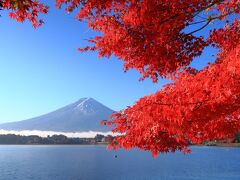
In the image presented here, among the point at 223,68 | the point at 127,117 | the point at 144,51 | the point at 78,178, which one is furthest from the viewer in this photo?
the point at 78,178

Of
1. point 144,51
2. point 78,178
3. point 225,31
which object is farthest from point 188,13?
point 78,178

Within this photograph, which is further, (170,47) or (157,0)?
(170,47)

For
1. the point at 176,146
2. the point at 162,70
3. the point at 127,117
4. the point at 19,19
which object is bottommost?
the point at 176,146

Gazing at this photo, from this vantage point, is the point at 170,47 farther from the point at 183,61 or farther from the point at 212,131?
the point at 212,131

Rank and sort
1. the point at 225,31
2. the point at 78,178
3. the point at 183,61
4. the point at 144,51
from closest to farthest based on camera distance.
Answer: the point at 144,51 < the point at 183,61 < the point at 225,31 < the point at 78,178

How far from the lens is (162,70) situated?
9352 mm

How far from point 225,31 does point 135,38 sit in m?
3.33

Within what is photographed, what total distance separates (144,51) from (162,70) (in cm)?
113

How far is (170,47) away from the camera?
8.58 metres

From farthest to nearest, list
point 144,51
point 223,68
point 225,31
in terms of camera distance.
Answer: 1. point 225,31
2. point 144,51
3. point 223,68

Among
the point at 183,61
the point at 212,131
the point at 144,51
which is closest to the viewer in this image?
the point at 212,131

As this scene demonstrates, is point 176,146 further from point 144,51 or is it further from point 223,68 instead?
point 223,68

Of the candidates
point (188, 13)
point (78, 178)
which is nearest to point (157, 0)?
point (188, 13)

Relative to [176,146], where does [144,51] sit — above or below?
above
